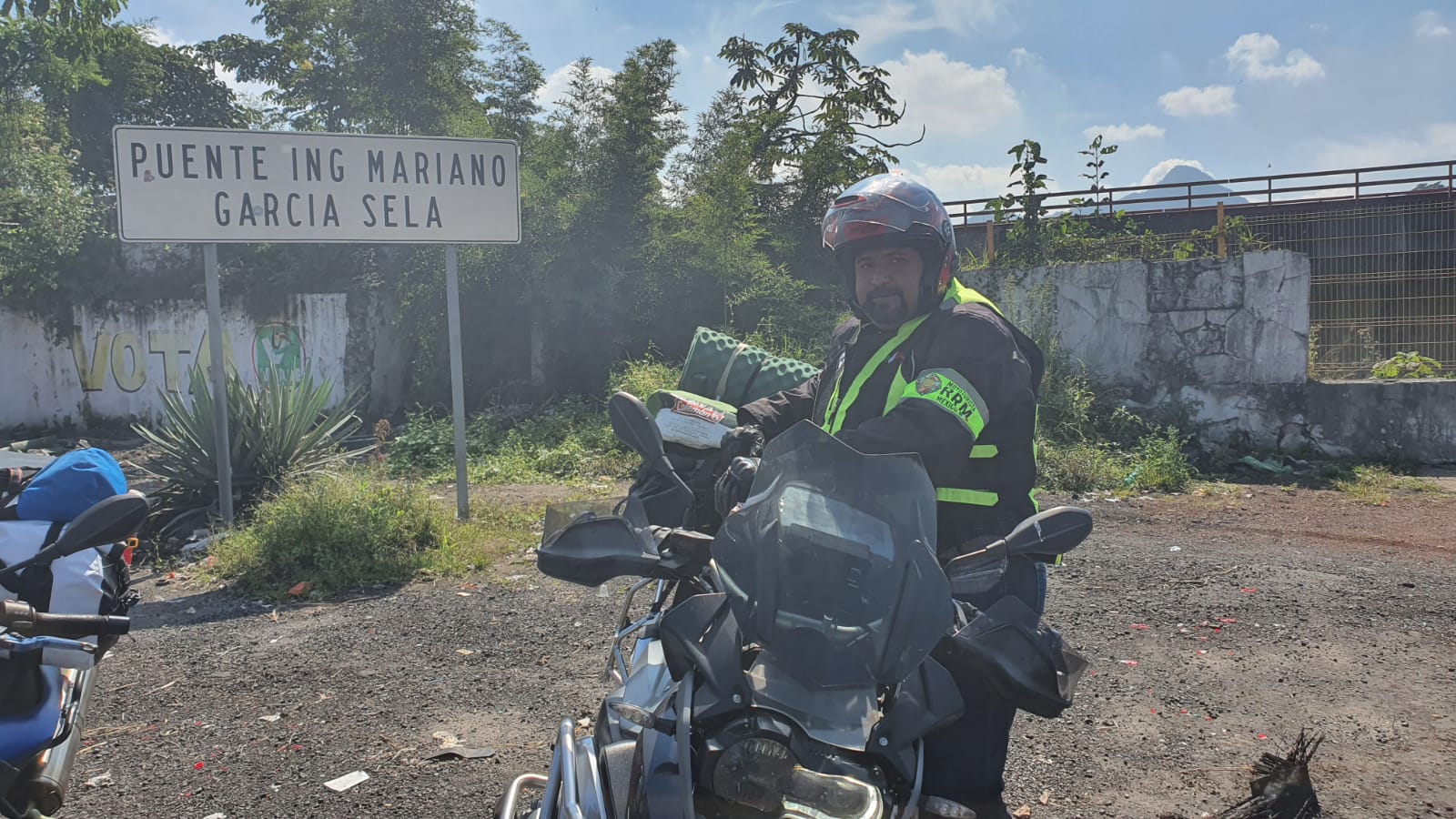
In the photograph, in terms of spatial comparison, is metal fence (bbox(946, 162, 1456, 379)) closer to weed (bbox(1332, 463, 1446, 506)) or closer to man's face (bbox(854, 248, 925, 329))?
weed (bbox(1332, 463, 1446, 506))

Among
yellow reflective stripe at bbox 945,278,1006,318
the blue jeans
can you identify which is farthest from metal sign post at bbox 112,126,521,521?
the blue jeans

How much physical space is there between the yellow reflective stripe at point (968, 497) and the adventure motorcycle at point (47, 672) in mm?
1890

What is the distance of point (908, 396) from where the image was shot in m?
2.19

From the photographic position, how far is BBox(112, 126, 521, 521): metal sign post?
21.0 feet

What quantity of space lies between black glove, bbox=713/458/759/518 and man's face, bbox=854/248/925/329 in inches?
Result: 30.1

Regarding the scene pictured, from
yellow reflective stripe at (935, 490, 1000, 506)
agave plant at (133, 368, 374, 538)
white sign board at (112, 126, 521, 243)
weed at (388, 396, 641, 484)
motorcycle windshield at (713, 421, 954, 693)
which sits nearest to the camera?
motorcycle windshield at (713, 421, 954, 693)

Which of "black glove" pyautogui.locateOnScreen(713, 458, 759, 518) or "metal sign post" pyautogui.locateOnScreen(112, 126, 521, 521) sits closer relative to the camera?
"black glove" pyautogui.locateOnScreen(713, 458, 759, 518)

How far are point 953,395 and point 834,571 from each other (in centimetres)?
71

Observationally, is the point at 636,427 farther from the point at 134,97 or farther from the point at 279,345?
the point at 134,97

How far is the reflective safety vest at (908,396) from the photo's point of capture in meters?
2.29

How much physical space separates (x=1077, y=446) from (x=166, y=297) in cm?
1342

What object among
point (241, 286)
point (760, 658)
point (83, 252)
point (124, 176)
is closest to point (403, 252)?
point (241, 286)

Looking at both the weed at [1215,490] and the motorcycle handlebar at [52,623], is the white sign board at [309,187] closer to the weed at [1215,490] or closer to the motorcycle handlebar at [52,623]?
the motorcycle handlebar at [52,623]

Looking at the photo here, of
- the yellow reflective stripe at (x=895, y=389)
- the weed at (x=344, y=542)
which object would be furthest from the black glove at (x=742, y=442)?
the weed at (x=344, y=542)
